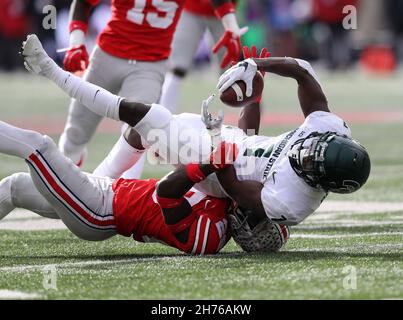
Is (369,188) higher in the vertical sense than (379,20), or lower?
higher

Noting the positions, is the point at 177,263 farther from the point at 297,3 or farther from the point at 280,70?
the point at 297,3

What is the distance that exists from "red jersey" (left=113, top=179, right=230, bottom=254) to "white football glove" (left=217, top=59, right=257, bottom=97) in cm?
52

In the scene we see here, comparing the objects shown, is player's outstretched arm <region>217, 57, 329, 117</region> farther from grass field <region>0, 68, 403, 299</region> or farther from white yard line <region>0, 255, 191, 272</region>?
white yard line <region>0, 255, 191, 272</region>

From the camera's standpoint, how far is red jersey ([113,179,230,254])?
4840mm

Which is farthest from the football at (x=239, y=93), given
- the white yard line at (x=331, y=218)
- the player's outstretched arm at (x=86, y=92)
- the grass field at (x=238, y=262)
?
the white yard line at (x=331, y=218)

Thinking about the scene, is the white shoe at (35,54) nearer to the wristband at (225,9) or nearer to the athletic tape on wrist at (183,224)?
the athletic tape on wrist at (183,224)

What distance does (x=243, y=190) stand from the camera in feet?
15.5

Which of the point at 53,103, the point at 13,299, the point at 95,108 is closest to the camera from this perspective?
the point at 13,299

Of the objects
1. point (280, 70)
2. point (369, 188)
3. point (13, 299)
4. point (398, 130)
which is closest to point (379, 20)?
point (398, 130)

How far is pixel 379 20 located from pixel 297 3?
2185mm

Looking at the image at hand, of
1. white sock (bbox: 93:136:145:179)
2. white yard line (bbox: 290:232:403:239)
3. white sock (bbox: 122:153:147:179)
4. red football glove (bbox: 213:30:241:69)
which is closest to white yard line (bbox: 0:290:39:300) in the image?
white sock (bbox: 93:136:145:179)

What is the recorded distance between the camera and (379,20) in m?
24.0

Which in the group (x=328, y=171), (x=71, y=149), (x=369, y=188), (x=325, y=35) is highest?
(x=328, y=171)

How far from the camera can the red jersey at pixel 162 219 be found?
4840 millimetres
